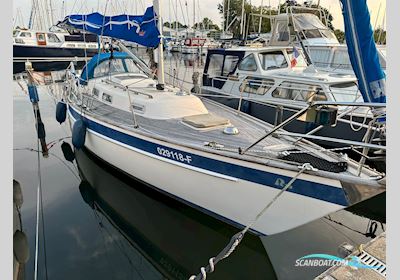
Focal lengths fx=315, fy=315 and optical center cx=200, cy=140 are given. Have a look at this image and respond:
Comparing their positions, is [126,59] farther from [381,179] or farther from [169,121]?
[381,179]

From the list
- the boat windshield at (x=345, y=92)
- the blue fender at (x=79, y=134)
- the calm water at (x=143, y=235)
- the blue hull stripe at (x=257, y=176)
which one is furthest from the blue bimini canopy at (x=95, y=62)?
the boat windshield at (x=345, y=92)

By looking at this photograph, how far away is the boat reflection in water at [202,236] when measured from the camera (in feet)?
14.5

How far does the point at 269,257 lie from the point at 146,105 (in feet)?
11.5

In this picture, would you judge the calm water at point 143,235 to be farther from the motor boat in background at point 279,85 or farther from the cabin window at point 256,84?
the cabin window at point 256,84

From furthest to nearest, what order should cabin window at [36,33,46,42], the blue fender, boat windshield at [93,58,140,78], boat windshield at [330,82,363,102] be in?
cabin window at [36,33,46,42]
boat windshield at [93,58,140,78]
boat windshield at [330,82,363,102]
the blue fender

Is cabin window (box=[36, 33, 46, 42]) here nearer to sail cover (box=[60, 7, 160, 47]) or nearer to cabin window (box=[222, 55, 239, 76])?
cabin window (box=[222, 55, 239, 76])

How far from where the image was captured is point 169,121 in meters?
5.82

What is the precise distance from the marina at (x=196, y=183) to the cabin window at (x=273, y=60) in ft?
3.70

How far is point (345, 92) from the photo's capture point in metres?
8.17

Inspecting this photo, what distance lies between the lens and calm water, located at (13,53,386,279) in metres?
4.37

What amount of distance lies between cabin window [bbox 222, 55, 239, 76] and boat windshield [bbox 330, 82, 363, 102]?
3.22 metres

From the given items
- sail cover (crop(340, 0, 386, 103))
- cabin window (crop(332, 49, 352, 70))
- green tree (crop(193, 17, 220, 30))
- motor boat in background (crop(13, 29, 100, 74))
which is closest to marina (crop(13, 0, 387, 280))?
sail cover (crop(340, 0, 386, 103))

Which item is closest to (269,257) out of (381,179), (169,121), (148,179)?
(381,179)

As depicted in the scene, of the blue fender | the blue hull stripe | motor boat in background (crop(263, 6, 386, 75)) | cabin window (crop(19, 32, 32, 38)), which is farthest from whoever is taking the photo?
cabin window (crop(19, 32, 32, 38))
